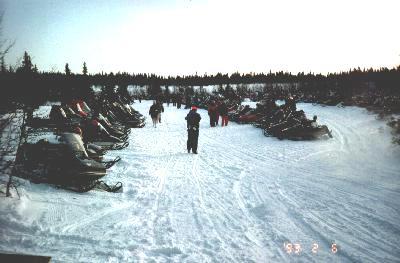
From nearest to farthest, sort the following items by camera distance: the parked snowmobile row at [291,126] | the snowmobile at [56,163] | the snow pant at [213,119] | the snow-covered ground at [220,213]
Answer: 1. the snow-covered ground at [220,213]
2. the snowmobile at [56,163]
3. the parked snowmobile row at [291,126]
4. the snow pant at [213,119]

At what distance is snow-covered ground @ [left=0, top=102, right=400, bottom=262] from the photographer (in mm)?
4801

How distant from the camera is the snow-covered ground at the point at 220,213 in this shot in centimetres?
480

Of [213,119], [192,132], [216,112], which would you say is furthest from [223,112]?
[192,132]

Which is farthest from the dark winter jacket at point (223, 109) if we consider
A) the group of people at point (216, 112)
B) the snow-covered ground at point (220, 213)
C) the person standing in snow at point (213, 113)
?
the snow-covered ground at point (220, 213)

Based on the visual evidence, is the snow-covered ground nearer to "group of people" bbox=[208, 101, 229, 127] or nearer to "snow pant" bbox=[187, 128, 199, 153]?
"snow pant" bbox=[187, 128, 199, 153]

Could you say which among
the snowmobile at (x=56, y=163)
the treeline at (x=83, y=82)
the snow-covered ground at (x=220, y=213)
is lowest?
the snow-covered ground at (x=220, y=213)

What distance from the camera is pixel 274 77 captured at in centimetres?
8288

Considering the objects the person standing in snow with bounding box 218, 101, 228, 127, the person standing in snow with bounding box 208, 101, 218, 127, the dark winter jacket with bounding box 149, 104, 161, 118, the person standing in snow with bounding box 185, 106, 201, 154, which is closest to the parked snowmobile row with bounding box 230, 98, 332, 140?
the person standing in snow with bounding box 218, 101, 228, 127

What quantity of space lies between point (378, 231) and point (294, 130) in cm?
1005

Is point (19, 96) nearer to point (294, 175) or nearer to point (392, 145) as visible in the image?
point (294, 175)

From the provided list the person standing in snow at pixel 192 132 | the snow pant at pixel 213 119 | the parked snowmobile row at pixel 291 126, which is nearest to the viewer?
the person standing in snow at pixel 192 132
